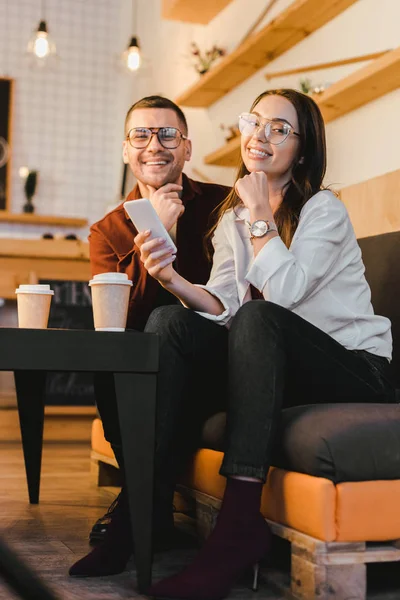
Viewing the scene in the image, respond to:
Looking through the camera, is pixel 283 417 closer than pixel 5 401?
Yes

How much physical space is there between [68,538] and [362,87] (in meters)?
1.70

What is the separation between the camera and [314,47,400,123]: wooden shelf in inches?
99.0

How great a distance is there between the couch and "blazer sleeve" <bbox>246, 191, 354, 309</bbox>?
0.83ft

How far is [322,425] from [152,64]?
14.2ft

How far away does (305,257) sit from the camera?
167 cm

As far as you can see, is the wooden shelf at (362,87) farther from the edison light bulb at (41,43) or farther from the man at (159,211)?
the edison light bulb at (41,43)

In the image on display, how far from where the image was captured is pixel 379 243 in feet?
7.30

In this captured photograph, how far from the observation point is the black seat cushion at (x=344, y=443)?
1.36 meters

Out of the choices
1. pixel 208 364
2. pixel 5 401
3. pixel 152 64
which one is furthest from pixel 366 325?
pixel 152 64

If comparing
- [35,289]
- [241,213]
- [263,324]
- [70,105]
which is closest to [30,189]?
[70,105]

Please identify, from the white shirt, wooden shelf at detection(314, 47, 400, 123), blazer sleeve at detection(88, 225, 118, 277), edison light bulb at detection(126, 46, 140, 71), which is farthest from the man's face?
edison light bulb at detection(126, 46, 140, 71)

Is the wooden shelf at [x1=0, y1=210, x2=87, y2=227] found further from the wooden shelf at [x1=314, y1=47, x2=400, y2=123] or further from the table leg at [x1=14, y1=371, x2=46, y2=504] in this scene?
the table leg at [x1=14, y1=371, x2=46, y2=504]

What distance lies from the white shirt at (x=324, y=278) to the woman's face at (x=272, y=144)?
0.42 feet

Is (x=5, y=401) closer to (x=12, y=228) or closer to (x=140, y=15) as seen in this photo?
(x=12, y=228)
